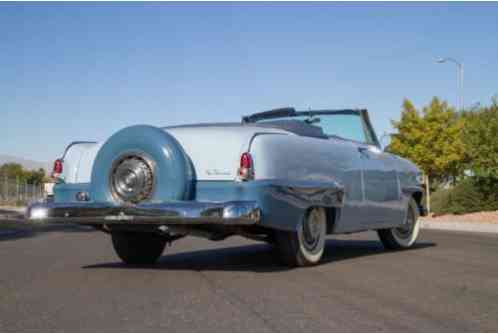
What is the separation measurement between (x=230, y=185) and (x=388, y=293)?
1948 mm

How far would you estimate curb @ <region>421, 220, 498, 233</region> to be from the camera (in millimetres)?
20125

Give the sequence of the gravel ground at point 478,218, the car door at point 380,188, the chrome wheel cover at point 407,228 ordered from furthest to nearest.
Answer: the gravel ground at point 478,218
the chrome wheel cover at point 407,228
the car door at point 380,188

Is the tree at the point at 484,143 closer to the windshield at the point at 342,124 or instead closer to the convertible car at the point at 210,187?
the windshield at the point at 342,124

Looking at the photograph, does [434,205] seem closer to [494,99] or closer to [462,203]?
[462,203]

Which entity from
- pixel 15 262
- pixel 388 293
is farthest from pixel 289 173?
pixel 15 262

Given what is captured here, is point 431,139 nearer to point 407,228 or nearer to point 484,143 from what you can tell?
point 484,143

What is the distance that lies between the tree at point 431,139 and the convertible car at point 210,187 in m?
27.4

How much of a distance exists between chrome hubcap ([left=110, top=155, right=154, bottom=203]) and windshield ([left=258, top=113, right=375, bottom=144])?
124 inches

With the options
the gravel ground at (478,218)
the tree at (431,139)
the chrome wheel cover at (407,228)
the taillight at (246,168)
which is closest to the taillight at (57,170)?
the taillight at (246,168)

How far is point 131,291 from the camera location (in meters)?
6.49

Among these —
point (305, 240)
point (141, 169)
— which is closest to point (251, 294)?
point (141, 169)

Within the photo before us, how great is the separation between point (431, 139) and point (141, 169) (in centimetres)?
3037

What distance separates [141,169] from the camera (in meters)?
7.80

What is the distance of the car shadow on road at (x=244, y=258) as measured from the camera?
8.61 metres
